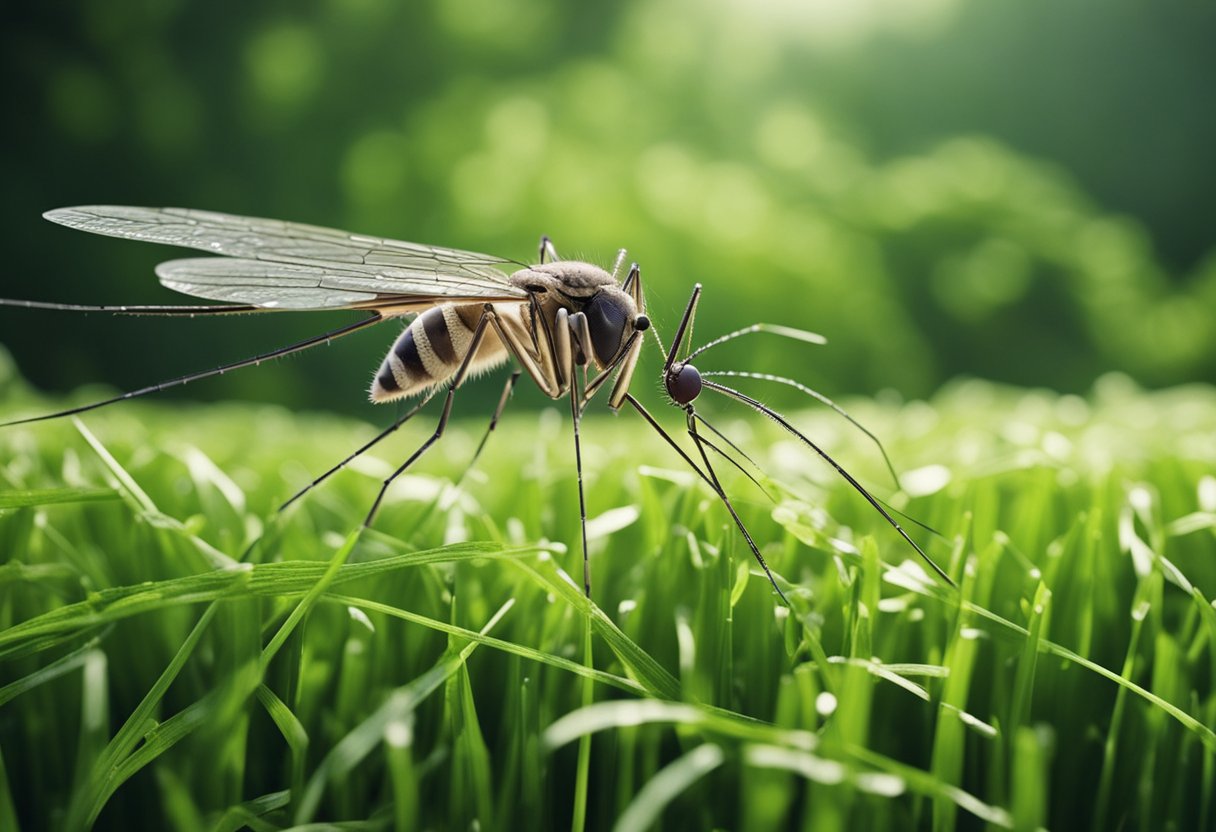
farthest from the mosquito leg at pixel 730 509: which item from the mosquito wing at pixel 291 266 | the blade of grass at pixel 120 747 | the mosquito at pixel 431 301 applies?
the blade of grass at pixel 120 747

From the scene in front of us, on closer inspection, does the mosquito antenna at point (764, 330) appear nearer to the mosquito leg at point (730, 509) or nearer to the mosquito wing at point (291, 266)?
the mosquito leg at point (730, 509)

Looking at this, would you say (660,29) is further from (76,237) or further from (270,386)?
(76,237)

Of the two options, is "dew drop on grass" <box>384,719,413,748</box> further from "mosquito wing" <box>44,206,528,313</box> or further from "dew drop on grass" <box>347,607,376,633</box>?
"mosquito wing" <box>44,206,528,313</box>

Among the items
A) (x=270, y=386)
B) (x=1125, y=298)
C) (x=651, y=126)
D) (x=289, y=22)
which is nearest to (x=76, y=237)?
(x=270, y=386)

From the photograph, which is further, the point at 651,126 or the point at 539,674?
the point at 651,126

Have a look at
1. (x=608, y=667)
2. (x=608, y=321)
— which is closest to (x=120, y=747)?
(x=608, y=667)

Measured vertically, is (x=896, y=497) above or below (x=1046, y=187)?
below

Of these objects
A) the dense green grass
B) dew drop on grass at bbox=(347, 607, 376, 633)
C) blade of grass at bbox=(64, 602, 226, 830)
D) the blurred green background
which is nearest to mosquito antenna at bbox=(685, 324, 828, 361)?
the dense green grass
